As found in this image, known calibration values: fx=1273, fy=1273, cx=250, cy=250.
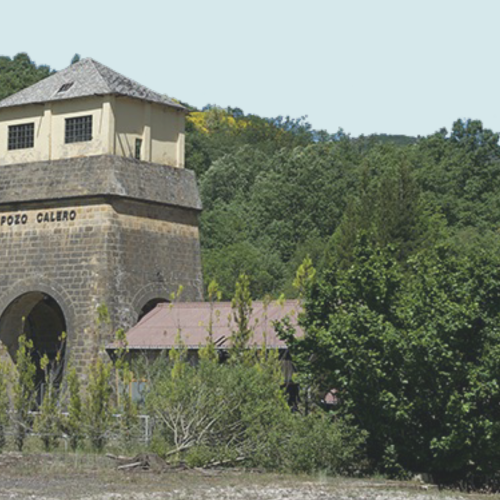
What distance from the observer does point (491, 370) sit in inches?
1029

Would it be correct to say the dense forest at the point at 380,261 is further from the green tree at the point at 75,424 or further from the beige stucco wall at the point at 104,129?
the beige stucco wall at the point at 104,129

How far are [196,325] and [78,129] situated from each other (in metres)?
7.43

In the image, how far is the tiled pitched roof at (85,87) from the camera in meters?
38.4

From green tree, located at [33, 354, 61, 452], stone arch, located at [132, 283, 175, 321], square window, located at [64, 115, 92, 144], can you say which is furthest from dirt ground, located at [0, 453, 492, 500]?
square window, located at [64, 115, 92, 144]

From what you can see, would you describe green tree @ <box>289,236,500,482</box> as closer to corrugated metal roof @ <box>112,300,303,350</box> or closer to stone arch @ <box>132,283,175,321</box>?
corrugated metal roof @ <box>112,300,303,350</box>

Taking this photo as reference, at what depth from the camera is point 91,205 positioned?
37750 millimetres

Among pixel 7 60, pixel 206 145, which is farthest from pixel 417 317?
pixel 206 145

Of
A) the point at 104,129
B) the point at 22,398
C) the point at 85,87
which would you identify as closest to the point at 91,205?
the point at 104,129

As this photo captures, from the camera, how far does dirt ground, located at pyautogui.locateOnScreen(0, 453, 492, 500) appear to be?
72.6 ft

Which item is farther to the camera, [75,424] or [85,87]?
[85,87]

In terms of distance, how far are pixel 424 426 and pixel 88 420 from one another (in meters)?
8.36

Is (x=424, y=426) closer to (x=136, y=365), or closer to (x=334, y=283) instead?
(x=334, y=283)

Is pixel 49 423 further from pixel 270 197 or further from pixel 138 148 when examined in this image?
pixel 270 197

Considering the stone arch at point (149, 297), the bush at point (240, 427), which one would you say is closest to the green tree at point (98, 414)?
the bush at point (240, 427)
